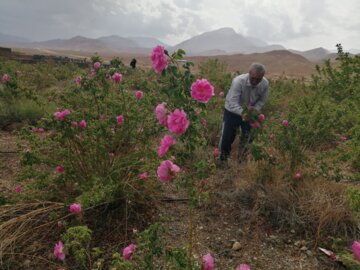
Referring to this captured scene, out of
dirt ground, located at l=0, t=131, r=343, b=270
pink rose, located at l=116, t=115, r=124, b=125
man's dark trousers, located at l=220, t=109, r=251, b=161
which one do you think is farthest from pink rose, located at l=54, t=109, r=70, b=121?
man's dark trousers, located at l=220, t=109, r=251, b=161

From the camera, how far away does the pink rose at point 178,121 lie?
1829 millimetres

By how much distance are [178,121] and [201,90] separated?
9.4 inches

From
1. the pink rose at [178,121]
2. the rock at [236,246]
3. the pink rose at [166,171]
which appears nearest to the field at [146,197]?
the rock at [236,246]

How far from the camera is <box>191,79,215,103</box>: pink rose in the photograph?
1.91 m

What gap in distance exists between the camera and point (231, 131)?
500cm

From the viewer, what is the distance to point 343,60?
24.8 feet

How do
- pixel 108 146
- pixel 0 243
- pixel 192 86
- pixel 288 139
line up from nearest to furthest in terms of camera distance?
pixel 192 86 < pixel 0 243 < pixel 108 146 < pixel 288 139

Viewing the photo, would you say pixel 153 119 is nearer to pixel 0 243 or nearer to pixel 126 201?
pixel 126 201

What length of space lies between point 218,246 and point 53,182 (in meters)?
1.65

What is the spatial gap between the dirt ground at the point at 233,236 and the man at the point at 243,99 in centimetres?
97

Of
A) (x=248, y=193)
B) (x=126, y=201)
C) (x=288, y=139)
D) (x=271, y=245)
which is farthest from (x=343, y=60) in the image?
(x=126, y=201)

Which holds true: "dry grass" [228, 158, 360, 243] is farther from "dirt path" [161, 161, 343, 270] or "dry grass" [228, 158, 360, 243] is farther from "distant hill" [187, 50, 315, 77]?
"distant hill" [187, 50, 315, 77]

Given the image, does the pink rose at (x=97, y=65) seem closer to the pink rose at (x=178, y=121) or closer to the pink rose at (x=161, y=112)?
the pink rose at (x=161, y=112)

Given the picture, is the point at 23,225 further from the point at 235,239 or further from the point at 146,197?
the point at 235,239
